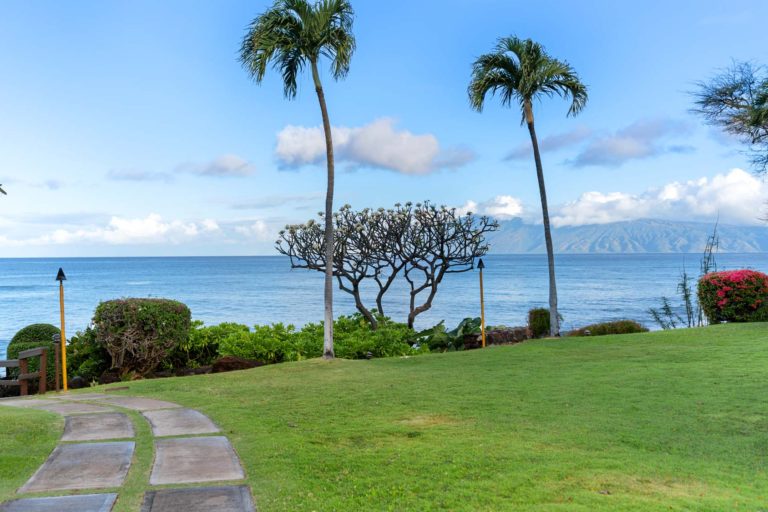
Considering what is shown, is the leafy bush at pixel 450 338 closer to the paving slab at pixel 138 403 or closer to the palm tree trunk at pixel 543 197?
the palm tree trunk at pixel 543 197

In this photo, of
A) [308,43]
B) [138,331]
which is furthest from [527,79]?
[138,331]

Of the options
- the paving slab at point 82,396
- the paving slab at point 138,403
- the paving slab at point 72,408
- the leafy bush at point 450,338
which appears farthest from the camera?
the leafy bush at point 450,338

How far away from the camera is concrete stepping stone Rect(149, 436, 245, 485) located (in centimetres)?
487

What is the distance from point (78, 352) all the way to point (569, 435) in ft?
36.4

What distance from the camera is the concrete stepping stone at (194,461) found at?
487 centimetres

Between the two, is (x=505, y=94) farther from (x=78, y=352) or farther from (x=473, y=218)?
(x=78, y=352)

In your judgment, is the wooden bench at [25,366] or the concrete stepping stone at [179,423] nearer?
the concrete stepping stone at [179,423]

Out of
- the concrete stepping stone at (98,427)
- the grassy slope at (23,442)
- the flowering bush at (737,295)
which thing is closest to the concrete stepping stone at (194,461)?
the concrete stepping stone at (98,427)

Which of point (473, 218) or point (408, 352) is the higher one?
point (473, 218)

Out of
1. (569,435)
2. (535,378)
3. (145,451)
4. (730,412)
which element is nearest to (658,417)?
(730,412)

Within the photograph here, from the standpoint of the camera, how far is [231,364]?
1320cm

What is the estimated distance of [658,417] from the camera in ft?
22.8

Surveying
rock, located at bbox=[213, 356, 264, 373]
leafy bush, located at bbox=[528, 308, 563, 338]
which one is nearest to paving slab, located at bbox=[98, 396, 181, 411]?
rock, located at bbox=[213, 356, 264, 373]

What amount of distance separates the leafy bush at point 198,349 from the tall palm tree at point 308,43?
3.57m
